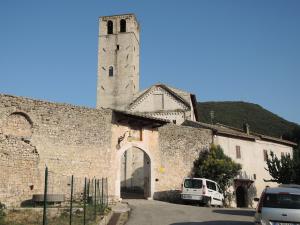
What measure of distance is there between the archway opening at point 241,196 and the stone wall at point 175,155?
17.9ft

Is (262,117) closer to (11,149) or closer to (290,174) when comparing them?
(290,174)

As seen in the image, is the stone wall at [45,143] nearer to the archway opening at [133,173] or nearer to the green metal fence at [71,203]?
the green metal fence at [71,203]

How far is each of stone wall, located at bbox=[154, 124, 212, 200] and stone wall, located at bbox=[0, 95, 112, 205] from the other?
14.8 ft

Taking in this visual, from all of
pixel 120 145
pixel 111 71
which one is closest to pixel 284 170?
pixel 120 145

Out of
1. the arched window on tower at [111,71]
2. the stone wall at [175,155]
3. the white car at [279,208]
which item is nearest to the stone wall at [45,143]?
the stone wall at [175,155]

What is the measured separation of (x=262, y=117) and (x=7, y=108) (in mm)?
85588

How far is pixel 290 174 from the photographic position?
26.5 meters

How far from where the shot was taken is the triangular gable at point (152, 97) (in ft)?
121

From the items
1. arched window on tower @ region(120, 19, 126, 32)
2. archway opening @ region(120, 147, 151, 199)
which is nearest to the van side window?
archway opening @ region(120, 147, 151, 199)

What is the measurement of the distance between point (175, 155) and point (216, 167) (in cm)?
302

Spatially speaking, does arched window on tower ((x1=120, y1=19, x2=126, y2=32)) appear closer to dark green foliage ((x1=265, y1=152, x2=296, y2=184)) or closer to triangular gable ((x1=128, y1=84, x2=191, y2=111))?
triangular gable ((x1=128, y1=84, x2=191, y2=111))

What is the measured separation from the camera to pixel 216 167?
88.5 ft

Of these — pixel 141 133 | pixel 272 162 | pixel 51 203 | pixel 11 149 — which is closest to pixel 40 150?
pixel 11 149

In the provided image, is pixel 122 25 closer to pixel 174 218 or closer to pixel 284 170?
pixel 284 170
